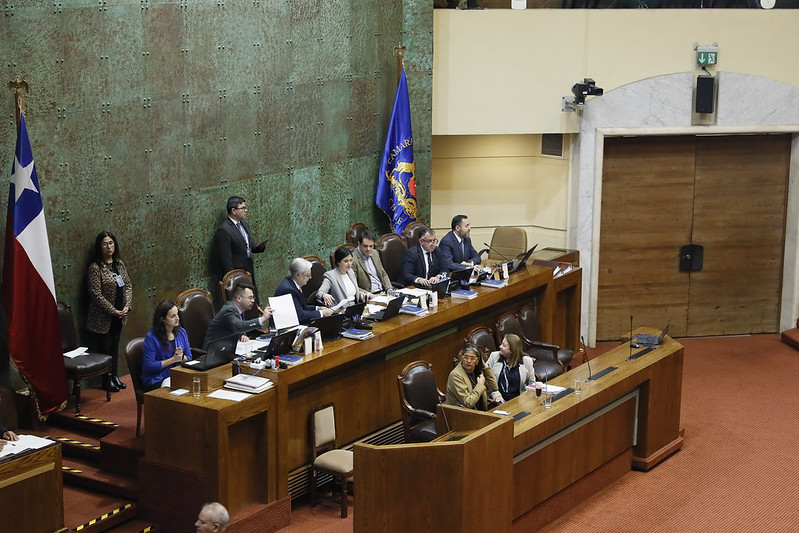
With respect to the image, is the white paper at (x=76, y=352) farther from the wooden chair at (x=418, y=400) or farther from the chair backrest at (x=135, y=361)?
the wooden chair at (x=418, y=400)

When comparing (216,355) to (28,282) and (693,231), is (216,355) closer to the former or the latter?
(28,282)

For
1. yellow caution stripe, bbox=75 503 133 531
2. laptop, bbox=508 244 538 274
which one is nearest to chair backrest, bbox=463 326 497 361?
laptop, bbox=508 244 538 274

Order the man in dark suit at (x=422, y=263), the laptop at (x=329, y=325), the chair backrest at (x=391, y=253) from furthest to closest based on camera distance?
the chair backrest at (x=391, y=253) → the man in dark suit at (x=422, y=263) → the laptop at (x=329, y=325)

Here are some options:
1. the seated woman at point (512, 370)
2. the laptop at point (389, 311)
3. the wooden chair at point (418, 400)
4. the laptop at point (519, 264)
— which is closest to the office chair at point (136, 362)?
the wooden chair at point (418, 400)

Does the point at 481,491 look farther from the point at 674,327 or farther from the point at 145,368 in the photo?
the point at 674,327

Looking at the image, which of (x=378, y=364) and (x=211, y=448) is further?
(x=378, y=364)

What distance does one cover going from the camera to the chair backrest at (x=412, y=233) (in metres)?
10.9

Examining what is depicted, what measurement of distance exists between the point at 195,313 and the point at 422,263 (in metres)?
2.60

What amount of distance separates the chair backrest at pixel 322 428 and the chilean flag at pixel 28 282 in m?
2.09

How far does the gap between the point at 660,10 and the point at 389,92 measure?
318 cm

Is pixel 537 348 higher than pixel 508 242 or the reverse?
the reverse

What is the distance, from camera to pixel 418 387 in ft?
24.3

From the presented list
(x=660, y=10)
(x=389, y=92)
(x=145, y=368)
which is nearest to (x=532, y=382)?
(x=145, y=368)

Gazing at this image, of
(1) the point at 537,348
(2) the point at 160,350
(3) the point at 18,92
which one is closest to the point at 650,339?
(1) the point at 537,348
